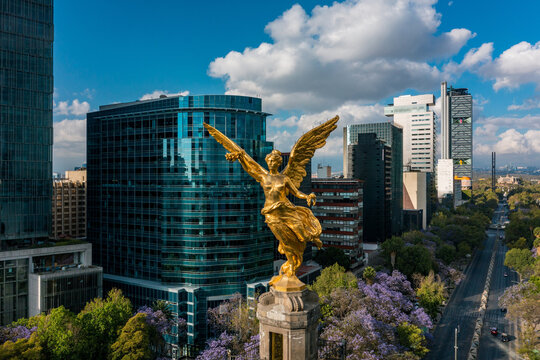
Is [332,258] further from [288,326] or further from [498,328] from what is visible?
[288,326]

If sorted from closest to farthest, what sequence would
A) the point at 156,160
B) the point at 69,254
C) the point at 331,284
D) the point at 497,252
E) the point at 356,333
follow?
the point at 356,333 → the point at 331,284 → the point at 69,254 → the point at 156,160 → the point at 497,252

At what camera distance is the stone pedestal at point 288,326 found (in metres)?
23.1

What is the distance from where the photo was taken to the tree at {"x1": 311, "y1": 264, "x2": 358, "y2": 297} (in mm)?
57656

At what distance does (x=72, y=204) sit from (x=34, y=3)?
231 ft

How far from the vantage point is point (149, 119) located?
2793 inches

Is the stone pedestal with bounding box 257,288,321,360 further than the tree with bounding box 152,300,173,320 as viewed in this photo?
No

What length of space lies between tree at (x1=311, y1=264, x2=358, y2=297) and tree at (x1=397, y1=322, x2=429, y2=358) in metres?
9.02

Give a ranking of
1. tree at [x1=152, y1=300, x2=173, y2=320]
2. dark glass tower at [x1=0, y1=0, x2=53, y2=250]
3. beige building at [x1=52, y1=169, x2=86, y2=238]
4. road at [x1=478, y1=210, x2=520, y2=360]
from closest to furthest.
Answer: road at [x1=478, y1=210, x2=520, y2=360] < tree at [x1=152, y1=300, x2=173, y2=320] < dark glass tower at [x1=0, y1=0, x2=53, y2=250] < beige building at [x1=52, y1=169, x2=86, y2=238]

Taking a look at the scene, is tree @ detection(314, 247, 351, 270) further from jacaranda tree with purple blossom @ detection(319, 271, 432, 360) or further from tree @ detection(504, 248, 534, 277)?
tree @ detection(504, 248, 534, 277)

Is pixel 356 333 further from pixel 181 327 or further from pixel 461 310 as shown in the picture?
pixel 461 310

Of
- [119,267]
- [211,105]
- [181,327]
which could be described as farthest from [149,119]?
[181,327]

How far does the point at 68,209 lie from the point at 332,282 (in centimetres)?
9204

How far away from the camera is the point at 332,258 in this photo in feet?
279

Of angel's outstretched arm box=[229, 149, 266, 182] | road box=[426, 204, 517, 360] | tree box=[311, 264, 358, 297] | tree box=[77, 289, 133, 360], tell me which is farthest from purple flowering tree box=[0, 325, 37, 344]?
→ road box=[426, 204, 517, 360]
